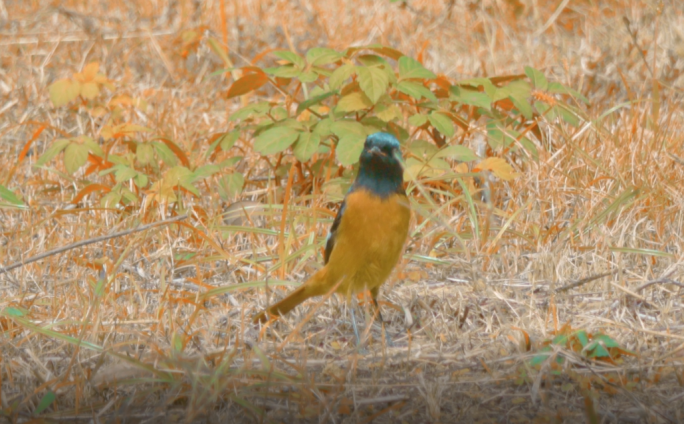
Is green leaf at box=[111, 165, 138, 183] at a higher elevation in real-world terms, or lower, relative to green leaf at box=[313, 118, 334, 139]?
lower

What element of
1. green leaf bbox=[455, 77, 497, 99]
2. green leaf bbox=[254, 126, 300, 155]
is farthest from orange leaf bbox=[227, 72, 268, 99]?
green leaf bbox=[455, 77, 497, 99]

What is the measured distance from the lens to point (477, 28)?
22.8ft

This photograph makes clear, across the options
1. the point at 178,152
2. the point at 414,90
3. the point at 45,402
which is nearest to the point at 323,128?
the point at 414,90

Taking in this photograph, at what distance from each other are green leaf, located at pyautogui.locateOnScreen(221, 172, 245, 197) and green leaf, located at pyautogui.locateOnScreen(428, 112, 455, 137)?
982mm

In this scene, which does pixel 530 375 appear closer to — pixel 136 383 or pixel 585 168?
pixel 136 383

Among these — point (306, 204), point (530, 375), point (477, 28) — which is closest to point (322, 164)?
point (306, 204)

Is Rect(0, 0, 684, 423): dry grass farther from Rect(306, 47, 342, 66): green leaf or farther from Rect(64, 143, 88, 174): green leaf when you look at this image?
Rect(306, 47, 342, 66): green leaf

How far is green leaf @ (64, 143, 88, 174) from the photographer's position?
4.16m

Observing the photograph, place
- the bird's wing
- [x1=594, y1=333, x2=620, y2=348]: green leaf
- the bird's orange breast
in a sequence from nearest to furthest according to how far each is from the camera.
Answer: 1. [x1=594, y1=333, x2=620, y2=348]: green leaf
2. the bird's orange breast
3. the bird's wing

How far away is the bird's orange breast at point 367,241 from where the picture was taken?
3010 mm

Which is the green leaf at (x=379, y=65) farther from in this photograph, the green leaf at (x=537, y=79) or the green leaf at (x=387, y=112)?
the green leaf at (x=537, y=79)

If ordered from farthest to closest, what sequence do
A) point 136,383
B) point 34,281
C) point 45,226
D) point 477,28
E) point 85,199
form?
point 477,28, point 85,199, point 45,226, point 34,281, point 136,383

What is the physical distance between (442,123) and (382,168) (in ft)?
3.16

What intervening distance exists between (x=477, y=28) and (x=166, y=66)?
8.36ft
